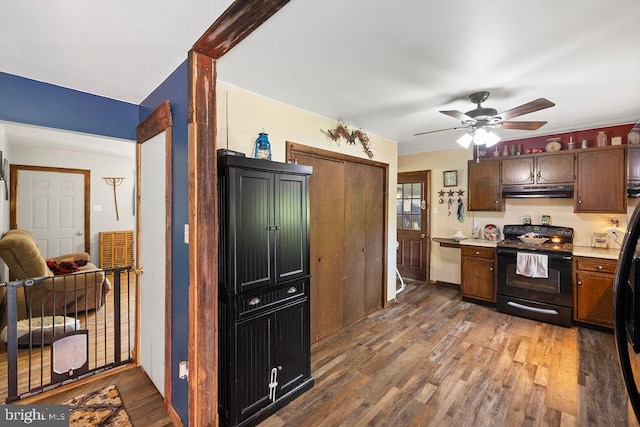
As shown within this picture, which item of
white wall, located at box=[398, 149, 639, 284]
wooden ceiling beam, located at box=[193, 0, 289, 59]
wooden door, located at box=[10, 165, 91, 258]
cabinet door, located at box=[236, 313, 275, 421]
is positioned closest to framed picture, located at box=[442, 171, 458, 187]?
white wall, located at box=[398, 149, 639, 284]

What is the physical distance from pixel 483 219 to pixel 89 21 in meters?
5.10

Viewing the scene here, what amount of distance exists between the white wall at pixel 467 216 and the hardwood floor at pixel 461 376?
1358mm

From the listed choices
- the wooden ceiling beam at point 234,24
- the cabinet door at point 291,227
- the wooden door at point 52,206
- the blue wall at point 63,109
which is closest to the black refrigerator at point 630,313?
the wooden ceiling beam at point 234,24

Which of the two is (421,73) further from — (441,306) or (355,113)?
(441,306)

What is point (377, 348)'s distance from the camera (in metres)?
2.97

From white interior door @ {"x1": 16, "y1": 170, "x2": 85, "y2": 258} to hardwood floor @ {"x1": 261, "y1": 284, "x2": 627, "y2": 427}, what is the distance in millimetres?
5141

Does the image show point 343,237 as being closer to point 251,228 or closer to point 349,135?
point 349,135

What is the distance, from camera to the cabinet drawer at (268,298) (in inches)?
74.4

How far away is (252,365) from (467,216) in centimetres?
423

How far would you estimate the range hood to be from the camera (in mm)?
3781

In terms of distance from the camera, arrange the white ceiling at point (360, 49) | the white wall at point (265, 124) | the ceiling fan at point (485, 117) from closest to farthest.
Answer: the white ceiling at point (360, 49) → the white wall at point (265, 124) → the ceiling fan at point (485, 117)

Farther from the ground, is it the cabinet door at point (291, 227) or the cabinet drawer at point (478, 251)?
the cabinet door at point (291, 227)

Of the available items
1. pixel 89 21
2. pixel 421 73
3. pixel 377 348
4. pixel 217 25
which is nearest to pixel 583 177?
pixel 421 73

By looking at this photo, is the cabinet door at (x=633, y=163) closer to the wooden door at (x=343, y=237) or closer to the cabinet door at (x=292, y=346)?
the wooden door at (x=343, y=237)
